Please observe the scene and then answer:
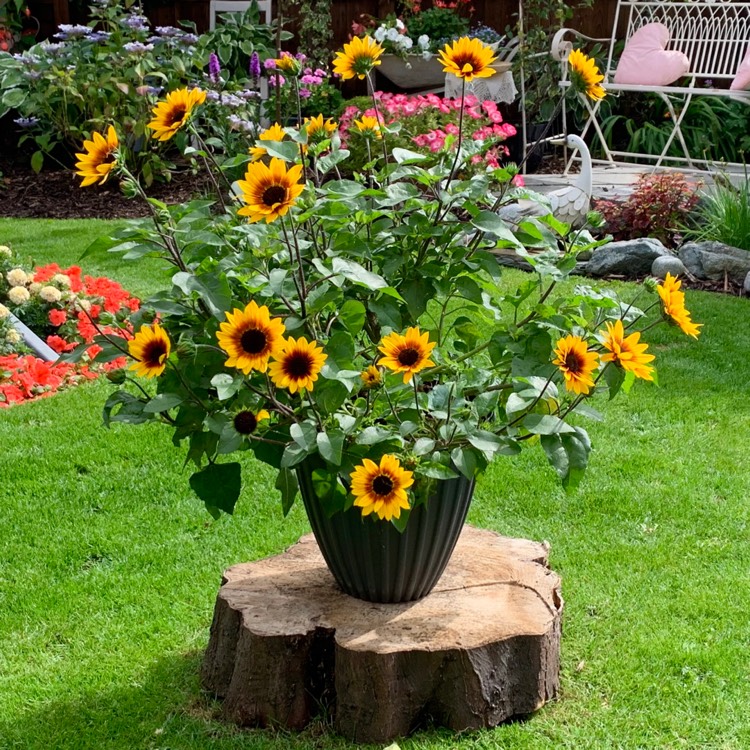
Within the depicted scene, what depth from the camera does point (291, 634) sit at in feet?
7.29

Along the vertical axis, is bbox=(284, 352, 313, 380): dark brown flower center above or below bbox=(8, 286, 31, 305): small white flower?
above

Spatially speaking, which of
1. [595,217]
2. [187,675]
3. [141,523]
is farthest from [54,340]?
[595,217]

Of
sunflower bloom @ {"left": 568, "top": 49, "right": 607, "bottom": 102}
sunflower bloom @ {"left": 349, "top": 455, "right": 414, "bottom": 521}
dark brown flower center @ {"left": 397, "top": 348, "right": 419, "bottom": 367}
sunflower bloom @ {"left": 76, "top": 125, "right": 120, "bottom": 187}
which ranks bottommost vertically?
sunflower bloom @ {"left": 349, "top": 455, "right": 414, "bottom": 521}

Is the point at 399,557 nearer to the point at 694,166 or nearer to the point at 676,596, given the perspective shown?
the point at 676,596

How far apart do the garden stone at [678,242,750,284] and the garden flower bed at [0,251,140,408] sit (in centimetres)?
292

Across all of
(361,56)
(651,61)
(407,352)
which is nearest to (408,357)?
(407,352)

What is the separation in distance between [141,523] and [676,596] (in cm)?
156

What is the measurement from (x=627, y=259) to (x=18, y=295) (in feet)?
10.1

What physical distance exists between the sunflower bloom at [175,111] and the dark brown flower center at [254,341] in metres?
0.40

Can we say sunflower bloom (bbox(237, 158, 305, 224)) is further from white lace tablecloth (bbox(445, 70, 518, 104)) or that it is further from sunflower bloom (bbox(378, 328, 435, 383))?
white lace tablecloth (bbox(445, 70, 518, 104))

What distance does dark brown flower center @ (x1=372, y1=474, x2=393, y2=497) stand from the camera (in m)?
1.90

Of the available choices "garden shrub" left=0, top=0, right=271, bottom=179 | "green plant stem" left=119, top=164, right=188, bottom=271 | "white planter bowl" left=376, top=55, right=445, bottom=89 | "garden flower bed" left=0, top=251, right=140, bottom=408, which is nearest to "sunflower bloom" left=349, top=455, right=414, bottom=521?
"green plant stem" left=119, top=164, right=188, bottom=271

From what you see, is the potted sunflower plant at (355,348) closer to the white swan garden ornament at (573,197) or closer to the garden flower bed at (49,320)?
the garden flower bed at (49,320)

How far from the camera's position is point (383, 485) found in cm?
190
